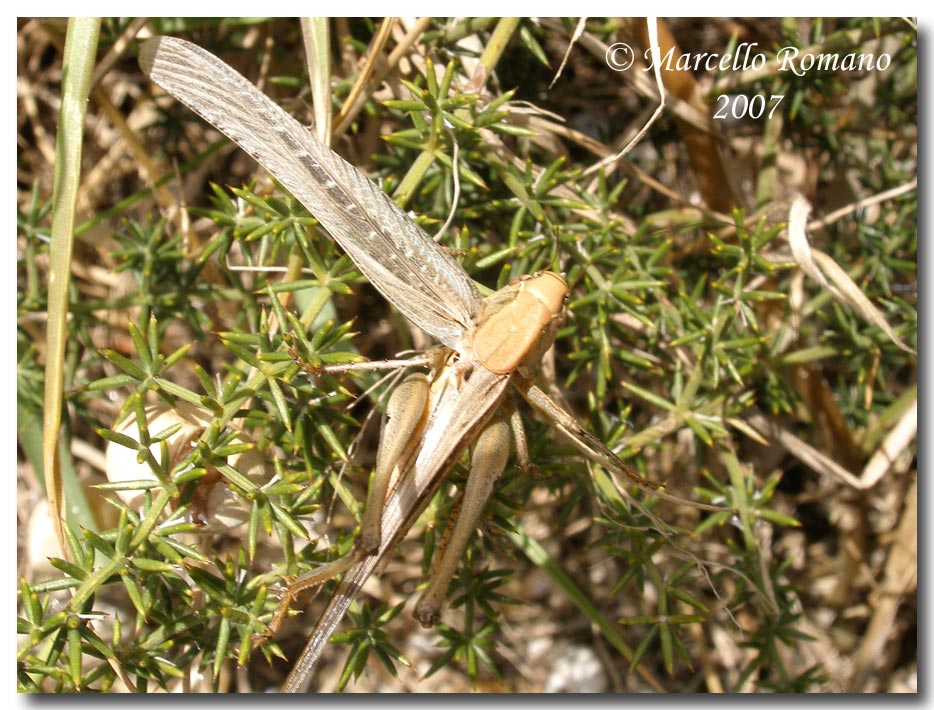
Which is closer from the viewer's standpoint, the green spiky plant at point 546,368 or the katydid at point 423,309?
the katydid at point 423,309

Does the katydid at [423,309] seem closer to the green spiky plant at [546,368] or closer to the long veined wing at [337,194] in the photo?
the long veined wing at [337,194]

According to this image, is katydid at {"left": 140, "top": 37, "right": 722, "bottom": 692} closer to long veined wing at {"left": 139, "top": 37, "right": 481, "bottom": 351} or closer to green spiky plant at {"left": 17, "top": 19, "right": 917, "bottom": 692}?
long veined wing at {"left": 139, "top": 37, "right": 481, "bottom": 351}

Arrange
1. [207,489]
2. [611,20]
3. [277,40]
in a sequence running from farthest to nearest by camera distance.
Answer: [277,40] → [611,20] → [207,489]

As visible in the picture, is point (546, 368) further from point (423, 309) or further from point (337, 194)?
point (337, 194)

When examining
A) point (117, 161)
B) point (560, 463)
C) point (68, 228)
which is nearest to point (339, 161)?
point (68, 228)

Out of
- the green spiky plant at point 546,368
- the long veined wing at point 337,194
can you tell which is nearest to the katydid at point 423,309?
the long veined wing at point 337,194

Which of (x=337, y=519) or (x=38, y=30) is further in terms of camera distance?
(x=38, y=30)

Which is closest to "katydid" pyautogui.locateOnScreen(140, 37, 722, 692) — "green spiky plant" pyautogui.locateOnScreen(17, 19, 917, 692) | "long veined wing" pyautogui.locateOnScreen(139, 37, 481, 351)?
"long veined wing" pyautogui.locateOnScreen(139, 37, 481, 351)

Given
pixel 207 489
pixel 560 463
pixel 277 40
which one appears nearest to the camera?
pixel 207 489

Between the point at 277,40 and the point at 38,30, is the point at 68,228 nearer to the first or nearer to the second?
the point at 277,40
